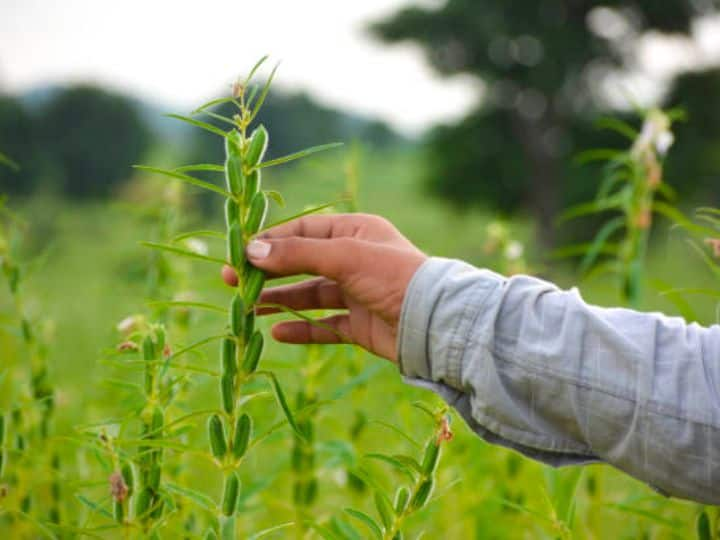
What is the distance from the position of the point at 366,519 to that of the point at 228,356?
0.87ft

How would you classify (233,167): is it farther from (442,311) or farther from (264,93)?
(442,311)

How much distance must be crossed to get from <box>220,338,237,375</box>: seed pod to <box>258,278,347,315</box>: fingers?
10.1 inches

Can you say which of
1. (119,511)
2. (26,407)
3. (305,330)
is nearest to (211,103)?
(305,330)

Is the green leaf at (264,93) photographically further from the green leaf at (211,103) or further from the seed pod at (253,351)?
the seed pod at (253,351)

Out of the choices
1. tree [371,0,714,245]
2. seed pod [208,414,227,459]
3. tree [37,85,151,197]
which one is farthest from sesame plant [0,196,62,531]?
tree [371,0,714,245]

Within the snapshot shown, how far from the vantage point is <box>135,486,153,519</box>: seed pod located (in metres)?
0.96

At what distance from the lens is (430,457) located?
0.93 meters

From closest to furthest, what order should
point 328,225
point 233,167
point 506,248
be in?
point 233,167 → point 328,225 → point 506,248

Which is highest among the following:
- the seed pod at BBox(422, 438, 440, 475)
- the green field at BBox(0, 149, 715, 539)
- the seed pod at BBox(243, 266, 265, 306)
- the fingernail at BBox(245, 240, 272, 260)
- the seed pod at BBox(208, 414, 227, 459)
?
the fingernail at BBox(245, 240, 272, 260)

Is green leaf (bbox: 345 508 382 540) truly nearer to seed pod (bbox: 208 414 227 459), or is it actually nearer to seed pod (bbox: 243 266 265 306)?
seed pod (bbox: 208 414 227 459)

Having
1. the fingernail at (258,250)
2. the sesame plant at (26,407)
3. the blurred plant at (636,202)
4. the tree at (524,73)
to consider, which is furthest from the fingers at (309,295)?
the tree at (524,73)

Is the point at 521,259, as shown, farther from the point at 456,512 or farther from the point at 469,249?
the point at 469,249

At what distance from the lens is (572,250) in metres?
1.64

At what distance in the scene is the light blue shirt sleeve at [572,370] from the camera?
909 millimetres
